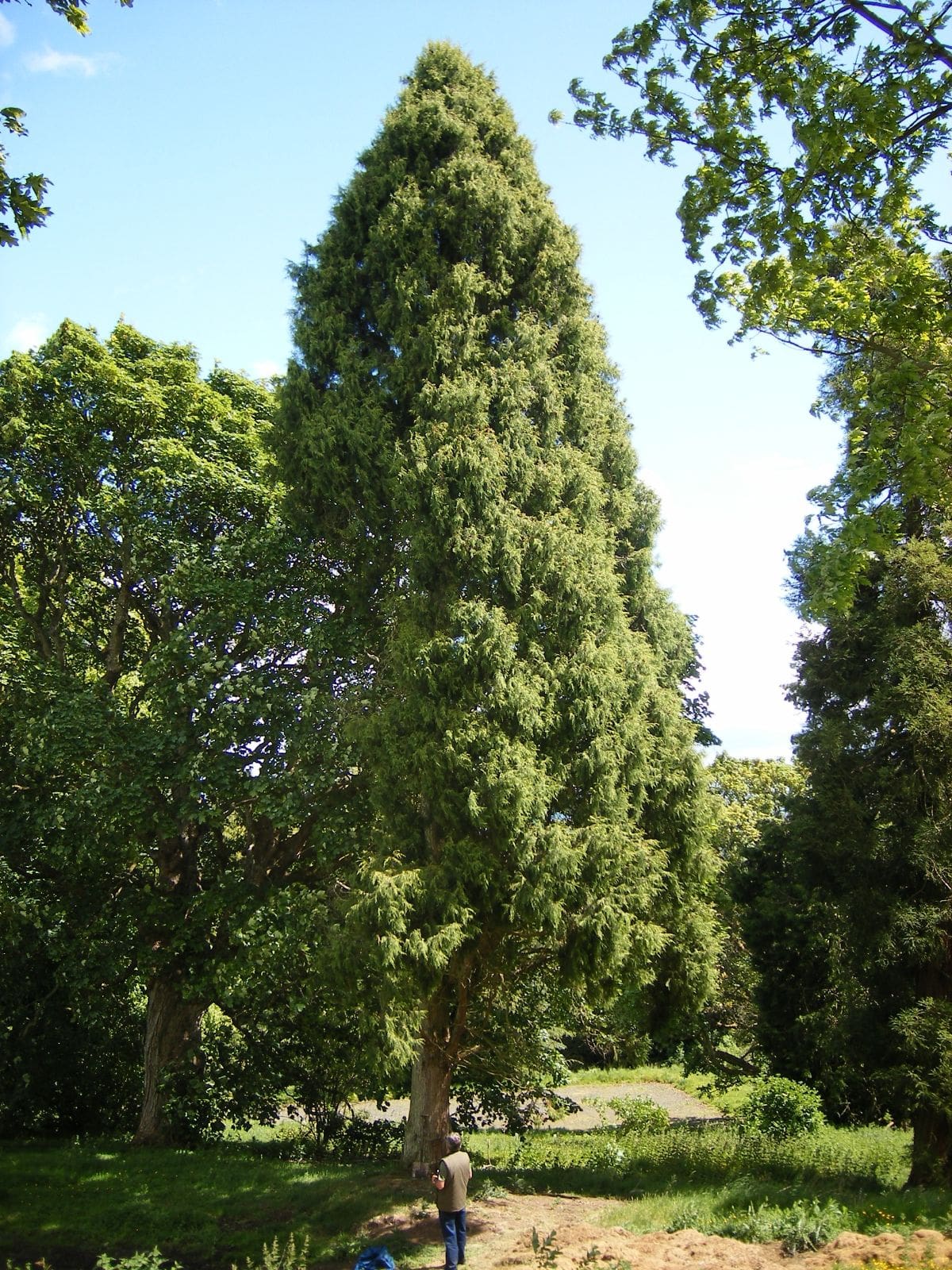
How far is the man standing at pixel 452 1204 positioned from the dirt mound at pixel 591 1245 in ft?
1.59

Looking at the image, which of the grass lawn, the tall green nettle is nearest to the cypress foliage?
the grass lawn

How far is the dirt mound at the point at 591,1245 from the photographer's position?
7.65 m

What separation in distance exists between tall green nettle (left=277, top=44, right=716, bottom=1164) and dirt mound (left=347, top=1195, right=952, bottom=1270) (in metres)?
1.30

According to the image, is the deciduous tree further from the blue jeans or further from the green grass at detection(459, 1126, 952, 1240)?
Answer: the green grass at detection(459, 1126, 952, 1240)

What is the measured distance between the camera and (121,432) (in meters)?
14.7

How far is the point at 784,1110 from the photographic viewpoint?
1503 centimetres

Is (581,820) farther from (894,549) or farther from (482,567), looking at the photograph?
(894,549)

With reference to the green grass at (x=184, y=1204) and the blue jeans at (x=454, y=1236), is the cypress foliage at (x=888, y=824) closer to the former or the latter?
the blue jeans at (x=454, y=1236)

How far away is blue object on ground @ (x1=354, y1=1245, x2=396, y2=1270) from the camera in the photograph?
8359mm

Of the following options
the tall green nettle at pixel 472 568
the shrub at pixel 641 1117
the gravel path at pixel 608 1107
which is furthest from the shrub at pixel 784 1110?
the tall green nettle at pixel 472 568

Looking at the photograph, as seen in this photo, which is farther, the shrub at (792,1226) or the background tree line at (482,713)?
the background tree line at (482,713)

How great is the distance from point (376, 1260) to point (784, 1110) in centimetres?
903

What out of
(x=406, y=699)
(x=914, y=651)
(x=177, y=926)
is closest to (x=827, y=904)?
(x=914, y=651)

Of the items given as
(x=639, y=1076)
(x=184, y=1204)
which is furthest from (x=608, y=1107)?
(x=184, y=1204)
